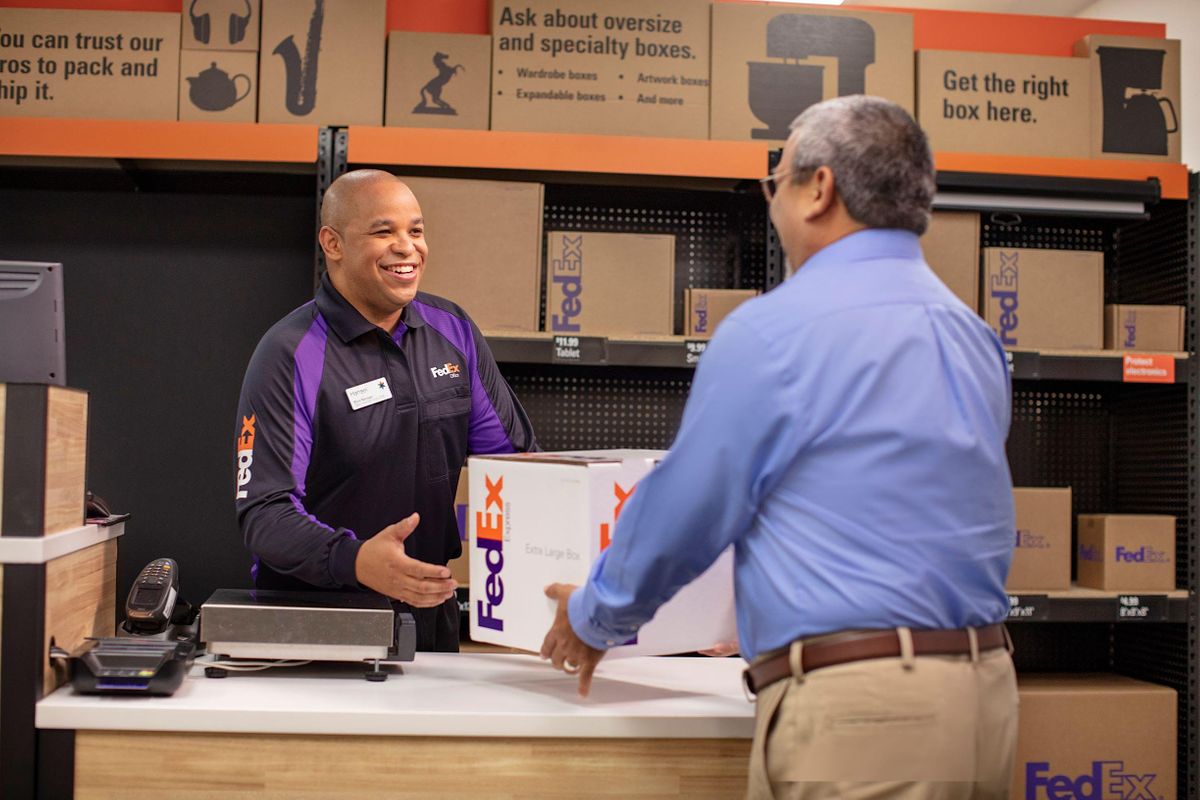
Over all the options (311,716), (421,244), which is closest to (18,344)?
(311,716)

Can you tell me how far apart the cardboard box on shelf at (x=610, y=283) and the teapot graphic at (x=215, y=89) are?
38.6 inches

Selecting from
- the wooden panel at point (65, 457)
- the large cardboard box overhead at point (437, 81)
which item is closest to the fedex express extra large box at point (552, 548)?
the wooden panel at point (65, 457)

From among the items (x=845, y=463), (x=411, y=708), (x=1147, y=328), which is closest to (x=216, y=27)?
(x=411, y=708)

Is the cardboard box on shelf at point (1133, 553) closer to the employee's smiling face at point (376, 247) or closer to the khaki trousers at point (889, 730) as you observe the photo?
the khaki trousers at point (889, 730)

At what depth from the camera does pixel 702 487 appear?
1.30 metres

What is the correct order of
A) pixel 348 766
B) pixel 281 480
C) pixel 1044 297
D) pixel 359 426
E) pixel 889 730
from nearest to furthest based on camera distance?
pixel 889 730
pixel 348 766
pixel 281 480
pixel 359 426
pixel 1044 297

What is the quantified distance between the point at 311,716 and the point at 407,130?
5.95 ft

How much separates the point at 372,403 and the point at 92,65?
4.85 ft

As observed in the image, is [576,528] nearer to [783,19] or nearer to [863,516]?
[863,516]

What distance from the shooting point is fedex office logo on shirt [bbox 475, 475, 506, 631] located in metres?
1.71

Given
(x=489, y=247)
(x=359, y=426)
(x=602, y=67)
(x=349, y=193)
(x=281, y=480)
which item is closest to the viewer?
(x=281, y=480)

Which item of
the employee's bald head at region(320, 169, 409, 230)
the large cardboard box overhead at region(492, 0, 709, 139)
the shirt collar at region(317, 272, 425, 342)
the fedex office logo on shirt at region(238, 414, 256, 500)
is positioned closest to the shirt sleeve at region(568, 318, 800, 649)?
the fedex office logo on shirt at region(238, 414, 256, 500)

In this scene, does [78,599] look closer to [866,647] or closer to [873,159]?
[866,647]

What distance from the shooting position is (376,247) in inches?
91.7
